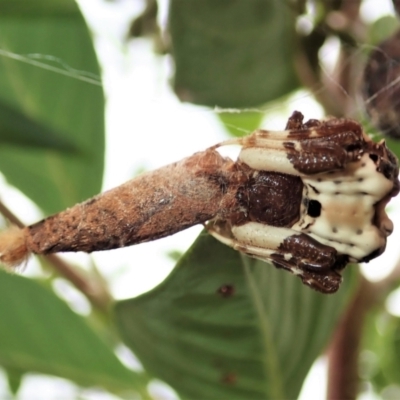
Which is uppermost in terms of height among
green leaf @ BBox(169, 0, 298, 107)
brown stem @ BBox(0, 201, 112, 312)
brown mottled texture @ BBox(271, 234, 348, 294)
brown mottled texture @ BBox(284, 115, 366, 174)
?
green leaf @ BBox(169, 0, 298, 107)

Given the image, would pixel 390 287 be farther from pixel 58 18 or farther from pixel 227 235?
pixel 58 18

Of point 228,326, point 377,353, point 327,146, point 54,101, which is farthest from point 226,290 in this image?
point 377,353

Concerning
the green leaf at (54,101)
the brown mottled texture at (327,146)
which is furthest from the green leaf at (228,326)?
the green leaf at (54,101)

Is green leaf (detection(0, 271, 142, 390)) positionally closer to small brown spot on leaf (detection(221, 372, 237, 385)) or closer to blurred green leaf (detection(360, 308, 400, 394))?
small brown spot on leaf (detection(221, 372, 237, 385))

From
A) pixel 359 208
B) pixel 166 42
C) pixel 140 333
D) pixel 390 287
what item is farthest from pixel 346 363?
pixel 166 42

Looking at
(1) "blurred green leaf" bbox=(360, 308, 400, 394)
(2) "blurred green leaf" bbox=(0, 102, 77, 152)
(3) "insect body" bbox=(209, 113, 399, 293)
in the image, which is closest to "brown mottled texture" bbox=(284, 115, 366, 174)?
(3) "insect body" bbox=(209, 113, 399, 293)
